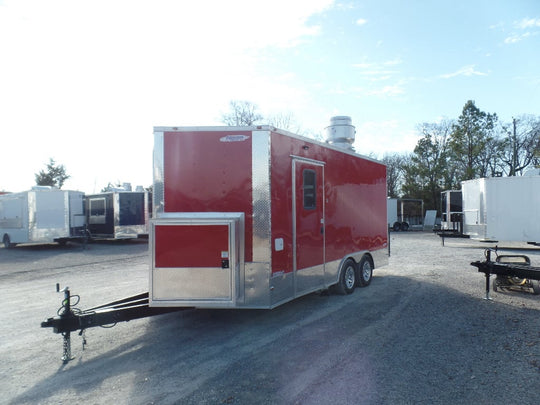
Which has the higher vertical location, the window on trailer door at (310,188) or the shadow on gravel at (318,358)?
the window on trailer door at (310,188)

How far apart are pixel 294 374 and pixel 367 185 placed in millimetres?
5334

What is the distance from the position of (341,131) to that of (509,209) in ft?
24.8

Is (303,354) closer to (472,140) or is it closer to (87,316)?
(87,316)

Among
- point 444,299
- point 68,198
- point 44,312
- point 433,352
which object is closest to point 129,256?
point 68,198

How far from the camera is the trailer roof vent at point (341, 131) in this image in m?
8.49

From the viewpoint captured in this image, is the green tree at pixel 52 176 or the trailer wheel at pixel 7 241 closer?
the trailer wheel at pixel 7 241

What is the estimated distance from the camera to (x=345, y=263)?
7508 millimetres

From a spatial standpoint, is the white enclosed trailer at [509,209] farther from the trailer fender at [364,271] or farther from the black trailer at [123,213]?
the black trailer at [123,213]

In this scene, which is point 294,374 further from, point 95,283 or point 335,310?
point 95,283

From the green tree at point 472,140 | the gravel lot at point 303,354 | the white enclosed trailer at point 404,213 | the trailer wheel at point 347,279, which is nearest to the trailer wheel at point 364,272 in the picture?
the trailer wheel at point 347,279

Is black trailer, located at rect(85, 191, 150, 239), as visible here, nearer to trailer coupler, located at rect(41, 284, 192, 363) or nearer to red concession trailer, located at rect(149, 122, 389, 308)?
trailer coupler, located at rect(41, 284, 192, 363)

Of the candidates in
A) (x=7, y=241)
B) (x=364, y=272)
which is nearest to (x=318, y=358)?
(x=364, y=272)

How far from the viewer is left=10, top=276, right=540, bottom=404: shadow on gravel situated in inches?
143

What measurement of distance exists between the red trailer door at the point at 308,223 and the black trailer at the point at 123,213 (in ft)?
46.0
